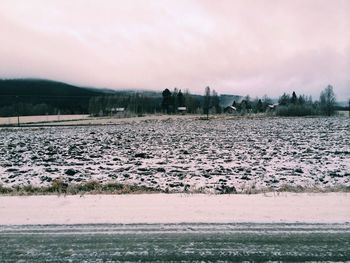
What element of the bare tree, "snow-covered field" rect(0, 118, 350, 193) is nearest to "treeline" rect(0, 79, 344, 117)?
the bare tree

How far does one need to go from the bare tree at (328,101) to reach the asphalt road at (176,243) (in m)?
115

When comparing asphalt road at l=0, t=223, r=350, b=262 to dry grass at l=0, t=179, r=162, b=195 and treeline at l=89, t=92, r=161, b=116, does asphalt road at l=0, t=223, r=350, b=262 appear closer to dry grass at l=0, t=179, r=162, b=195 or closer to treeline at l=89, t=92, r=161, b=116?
dry grass at l=0, t=179, r=162, b=195

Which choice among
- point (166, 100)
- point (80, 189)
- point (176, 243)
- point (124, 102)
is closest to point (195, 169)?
point (80, 189)

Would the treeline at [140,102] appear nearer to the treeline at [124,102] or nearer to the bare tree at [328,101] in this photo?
the treeline at [124,102]

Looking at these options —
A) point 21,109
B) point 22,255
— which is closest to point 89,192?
point 22,255

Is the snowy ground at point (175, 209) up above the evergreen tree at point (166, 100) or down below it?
below

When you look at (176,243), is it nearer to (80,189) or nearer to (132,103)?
(80,189)

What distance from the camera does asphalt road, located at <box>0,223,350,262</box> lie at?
4793 millimetres

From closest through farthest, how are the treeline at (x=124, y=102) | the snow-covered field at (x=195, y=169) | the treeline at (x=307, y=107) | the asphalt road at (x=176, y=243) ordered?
the asphalt road at (x=176, y=243) < the snow-covered field at (x=195, y=169) < the treeline at (x=307, y=107) < the treeline at (x=124, y=102)

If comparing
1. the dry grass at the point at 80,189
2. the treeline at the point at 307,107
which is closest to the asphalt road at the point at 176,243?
the dry grass at the point at 80,189

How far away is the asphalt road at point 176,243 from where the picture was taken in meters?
4.79

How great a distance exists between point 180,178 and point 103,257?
6645 mm

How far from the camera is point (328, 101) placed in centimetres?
12594

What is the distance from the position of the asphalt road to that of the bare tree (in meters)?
115
